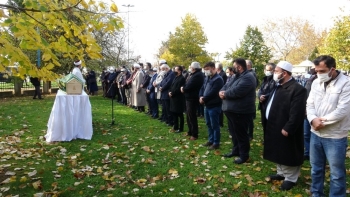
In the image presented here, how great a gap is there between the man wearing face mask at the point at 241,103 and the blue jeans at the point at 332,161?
1789 millimetres

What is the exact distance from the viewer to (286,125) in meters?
4.55

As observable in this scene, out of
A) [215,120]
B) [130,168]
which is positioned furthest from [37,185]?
[215,120]

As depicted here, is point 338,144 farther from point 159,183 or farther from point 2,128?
point 2,128

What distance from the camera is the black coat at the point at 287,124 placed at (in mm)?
4508

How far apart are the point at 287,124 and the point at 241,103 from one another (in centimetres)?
142

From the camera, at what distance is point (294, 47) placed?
173ft

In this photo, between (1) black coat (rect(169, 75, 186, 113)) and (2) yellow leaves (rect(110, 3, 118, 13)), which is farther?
(1) black coat (rect(169, 75, 186, 113))

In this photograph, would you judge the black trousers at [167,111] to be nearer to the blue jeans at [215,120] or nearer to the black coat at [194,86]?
the black coat at [194,86]

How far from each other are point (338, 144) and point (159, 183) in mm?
2746

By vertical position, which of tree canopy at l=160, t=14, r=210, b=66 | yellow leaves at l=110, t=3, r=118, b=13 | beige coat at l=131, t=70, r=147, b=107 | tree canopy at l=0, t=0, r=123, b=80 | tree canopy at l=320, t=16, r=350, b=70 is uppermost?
tree canopy at l=160, t=14, r=210, b=66

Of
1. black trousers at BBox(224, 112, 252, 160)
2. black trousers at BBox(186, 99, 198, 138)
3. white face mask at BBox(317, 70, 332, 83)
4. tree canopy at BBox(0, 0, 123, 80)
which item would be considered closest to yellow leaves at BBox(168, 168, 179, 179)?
black trousers at BBox(224, 112, 252, 160)

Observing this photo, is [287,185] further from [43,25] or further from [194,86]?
[43,25]

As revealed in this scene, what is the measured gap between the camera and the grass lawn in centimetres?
475

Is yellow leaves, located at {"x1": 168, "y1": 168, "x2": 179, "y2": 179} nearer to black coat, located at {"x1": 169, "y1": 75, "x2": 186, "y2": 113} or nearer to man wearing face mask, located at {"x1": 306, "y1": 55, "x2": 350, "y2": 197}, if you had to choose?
man wearing face mask, located at {"x1": 306, "y1": 55, "x2": 350, "y2": 197}
